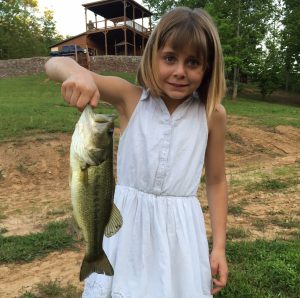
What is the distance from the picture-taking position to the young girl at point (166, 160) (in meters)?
2.11

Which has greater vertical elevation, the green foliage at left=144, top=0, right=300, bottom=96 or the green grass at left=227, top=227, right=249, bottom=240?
the green foliage at left=144, top=0, right=300, bottom=96

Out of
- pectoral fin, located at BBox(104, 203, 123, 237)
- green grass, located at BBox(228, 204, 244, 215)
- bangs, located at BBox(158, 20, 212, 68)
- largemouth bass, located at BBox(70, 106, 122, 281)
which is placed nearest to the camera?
largemouth bass, located at BBox(70, 106, 122, 281)

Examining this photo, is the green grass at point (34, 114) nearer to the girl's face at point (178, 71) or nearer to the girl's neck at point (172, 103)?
the girl's neck at point (172, 103)

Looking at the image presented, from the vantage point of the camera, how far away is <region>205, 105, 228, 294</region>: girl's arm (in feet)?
7.73

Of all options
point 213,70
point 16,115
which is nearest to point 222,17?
point 16,115

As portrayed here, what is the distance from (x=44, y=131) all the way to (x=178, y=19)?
31.0ft

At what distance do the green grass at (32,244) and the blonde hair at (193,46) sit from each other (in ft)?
11.3

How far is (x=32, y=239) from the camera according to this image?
215 inches

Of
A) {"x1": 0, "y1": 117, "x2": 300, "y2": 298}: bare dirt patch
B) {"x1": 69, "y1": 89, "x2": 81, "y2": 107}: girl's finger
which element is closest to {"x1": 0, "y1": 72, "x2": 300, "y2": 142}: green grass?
{"x1": 0, "y1": 117, "x2": 300, "y2": 298}: bare dirt patch

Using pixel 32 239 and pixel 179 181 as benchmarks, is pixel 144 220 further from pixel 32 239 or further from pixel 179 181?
pixel 32 239

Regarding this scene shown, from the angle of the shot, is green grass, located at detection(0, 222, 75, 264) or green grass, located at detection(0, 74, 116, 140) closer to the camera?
green grass, located at detection(0, 222, 75, 264)

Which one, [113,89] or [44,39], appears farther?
[44,39]

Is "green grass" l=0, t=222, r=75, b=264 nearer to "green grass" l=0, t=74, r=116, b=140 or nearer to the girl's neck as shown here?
the girl's neck

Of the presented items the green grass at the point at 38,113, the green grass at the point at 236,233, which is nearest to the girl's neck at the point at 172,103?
the green grass at the point at 236,233
